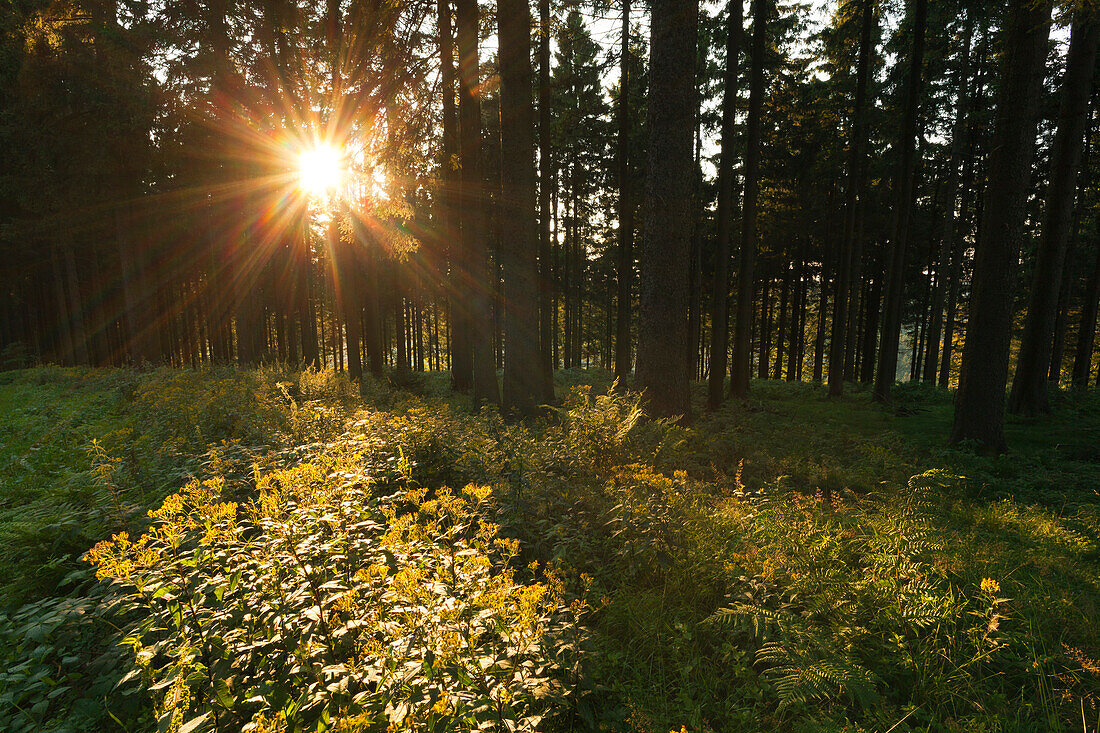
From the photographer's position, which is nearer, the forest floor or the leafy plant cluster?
the leafy plant cluster

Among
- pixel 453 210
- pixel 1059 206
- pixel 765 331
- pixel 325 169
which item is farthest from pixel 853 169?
pixel 325 169

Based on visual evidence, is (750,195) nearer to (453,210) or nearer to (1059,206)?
(1059,206)

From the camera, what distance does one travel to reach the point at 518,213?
991 cm

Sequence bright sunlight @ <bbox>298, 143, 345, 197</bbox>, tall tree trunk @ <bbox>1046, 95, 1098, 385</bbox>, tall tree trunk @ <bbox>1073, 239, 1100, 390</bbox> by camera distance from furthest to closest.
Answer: tall tree trunk @ <bbox>1073, 239, 1100, 390</bbox> < tall tree trunk @ <bbox>1046, 95, 1098, 385</bbox> < bright sunlight @ <bbox>298, 143, 345, 197</bbox>

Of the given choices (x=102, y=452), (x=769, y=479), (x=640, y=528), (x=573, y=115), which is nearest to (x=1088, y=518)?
(x=769, y=479)

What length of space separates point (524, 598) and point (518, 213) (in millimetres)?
9049

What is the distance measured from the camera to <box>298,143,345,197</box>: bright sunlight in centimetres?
1089

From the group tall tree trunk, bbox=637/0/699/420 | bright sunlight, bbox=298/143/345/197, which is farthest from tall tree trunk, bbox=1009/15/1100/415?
bright sunlight, bbox=298/143/345/197

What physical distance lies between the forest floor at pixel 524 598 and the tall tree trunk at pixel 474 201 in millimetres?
5622

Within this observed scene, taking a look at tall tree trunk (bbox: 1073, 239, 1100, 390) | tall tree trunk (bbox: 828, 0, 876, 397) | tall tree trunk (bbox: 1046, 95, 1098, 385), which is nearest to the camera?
tall tree trunk (bbox: 828, 0, 876, 397)

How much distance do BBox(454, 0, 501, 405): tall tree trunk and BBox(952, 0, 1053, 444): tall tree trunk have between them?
32.5 feet

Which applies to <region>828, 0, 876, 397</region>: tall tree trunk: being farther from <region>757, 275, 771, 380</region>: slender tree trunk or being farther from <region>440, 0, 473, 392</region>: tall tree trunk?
<region>440, 0, 473, 392</region>: tall tree trunk

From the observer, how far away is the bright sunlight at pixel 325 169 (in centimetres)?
1089

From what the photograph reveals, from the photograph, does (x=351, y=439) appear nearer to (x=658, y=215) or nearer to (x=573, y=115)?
(x=658, y=215)
